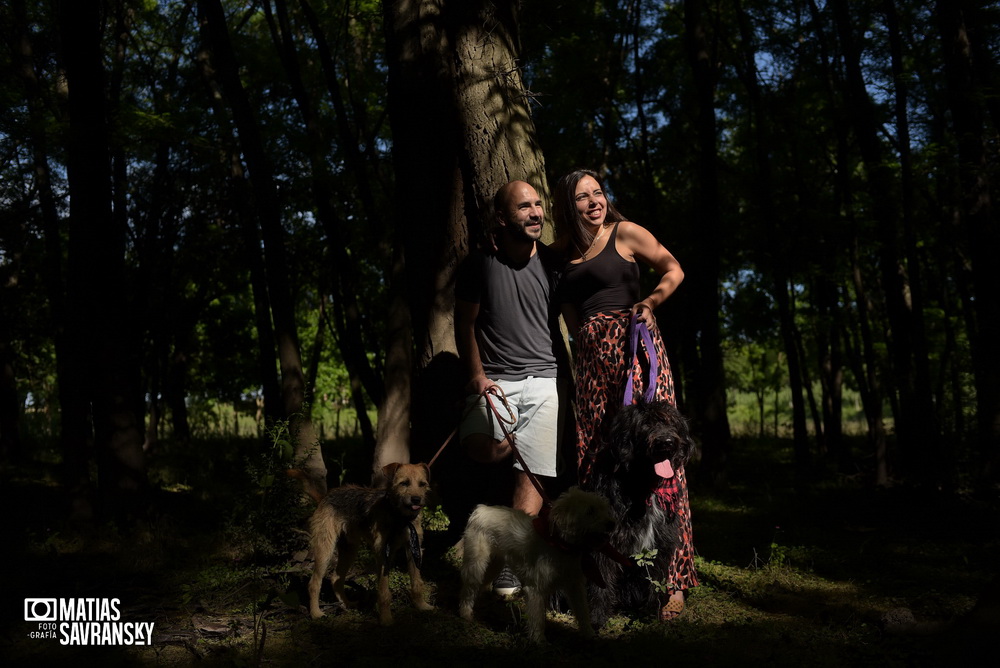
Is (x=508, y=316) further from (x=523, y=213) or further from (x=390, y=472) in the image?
(x=390, y=472)

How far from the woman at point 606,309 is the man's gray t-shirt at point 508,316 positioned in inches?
7.6

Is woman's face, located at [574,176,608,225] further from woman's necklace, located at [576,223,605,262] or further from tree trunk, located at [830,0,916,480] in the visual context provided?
tree trunk, located at [830,0,916,480]

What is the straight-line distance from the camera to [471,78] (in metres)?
5.96

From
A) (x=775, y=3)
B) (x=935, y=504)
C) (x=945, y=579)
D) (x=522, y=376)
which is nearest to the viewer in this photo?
(x=522, y=376)

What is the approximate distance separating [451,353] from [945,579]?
4.21m

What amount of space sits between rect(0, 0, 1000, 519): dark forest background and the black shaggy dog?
2042 mm

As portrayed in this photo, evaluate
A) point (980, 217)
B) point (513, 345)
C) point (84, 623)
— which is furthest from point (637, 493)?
point (980, 217)

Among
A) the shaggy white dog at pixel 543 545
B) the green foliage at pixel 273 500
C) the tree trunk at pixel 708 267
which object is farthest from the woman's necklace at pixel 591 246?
the tree trunk at pixel 708 267

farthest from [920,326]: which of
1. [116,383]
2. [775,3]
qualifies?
[116,383]

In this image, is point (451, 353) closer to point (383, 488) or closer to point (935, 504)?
point (383, 488)

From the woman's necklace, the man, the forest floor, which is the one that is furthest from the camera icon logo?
the woman's necklace

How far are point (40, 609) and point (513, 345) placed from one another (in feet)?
11.1

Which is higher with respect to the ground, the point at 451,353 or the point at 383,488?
the point at 451,353

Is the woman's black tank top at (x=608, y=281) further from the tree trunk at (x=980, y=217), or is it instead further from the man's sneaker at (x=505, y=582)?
the tree trunk at (x=980, y=217)
